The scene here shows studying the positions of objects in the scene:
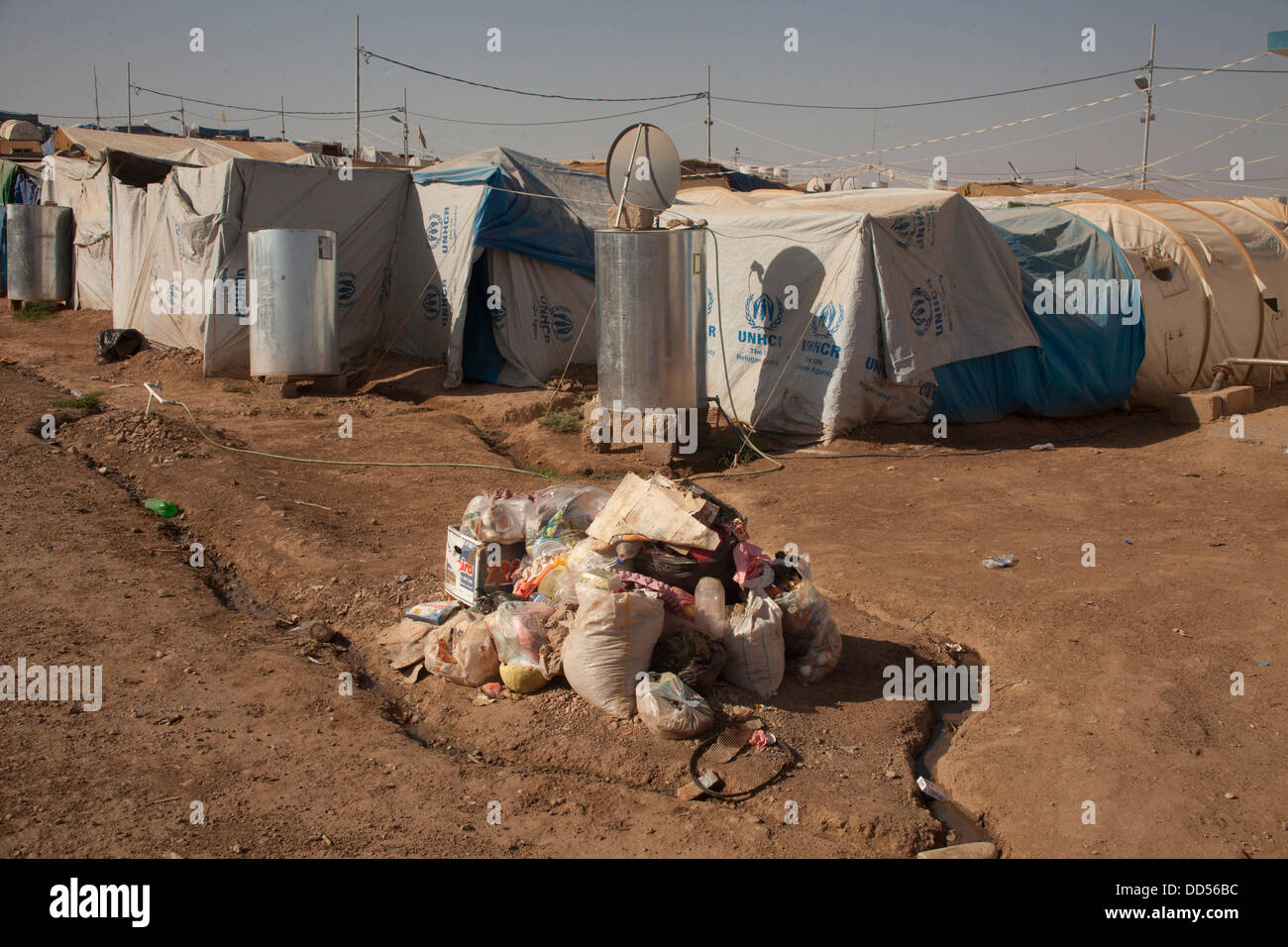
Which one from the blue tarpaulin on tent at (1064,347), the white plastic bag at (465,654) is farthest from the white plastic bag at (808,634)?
the blue tarpaulin on tent at (1064,347)

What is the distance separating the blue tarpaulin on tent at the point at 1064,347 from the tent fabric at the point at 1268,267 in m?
1.91

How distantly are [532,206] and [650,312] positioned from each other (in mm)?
4815

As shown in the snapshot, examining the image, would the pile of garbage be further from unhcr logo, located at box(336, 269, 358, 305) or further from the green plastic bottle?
unhcr logo, located at box(336, 269, 358, 305)

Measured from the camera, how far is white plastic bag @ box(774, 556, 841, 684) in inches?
179

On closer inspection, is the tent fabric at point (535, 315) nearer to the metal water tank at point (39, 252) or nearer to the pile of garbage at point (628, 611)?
the pile of garbage at point (628, 611)

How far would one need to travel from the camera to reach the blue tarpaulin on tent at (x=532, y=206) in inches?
476

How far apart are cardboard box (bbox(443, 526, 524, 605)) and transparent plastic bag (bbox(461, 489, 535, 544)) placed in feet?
0.15

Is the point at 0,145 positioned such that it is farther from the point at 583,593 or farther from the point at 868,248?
the point at 583,593

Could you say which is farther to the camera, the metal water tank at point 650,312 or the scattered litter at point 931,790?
the metal water tank at point 650,312

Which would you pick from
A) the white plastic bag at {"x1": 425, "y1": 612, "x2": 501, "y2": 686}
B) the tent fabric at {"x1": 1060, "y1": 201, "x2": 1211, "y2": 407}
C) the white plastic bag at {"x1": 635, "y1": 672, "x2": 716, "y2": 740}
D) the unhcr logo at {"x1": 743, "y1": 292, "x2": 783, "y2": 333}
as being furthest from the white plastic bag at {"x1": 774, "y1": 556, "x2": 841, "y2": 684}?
the tent fabric at {"x1": 1060, "y1": 201, "x2": 1211, "y2": 407}

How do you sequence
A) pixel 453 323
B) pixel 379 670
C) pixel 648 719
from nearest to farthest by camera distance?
pixel 648 719 → pixel 379 670 → pixel 453 323

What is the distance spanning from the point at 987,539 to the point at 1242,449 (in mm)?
4106

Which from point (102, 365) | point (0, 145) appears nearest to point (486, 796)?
point (102, 365)

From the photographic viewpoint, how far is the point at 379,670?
4.78 m
